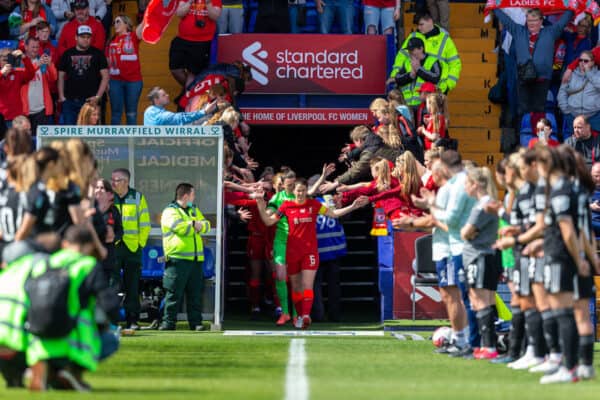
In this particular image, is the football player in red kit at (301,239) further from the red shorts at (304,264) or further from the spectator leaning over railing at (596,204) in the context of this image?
the spectator leaning over railing at (596,204)

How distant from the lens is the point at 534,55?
22.4 metres

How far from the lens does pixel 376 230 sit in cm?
1977

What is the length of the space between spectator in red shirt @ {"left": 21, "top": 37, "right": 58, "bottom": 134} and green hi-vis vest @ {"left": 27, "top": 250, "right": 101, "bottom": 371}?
12.2 meters

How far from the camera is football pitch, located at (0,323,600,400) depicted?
998 centimetres

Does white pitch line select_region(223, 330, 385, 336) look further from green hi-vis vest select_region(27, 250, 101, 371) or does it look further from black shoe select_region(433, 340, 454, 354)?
green hi-vis vest select_region(27, 250, 101, 371)

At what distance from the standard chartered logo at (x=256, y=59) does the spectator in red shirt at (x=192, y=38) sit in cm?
89

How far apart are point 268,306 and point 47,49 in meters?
5.51

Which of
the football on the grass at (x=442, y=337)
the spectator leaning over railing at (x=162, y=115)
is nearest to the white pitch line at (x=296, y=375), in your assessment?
the football on the grass at (x=442, y=337)

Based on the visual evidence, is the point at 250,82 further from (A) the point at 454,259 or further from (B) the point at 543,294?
(B) the point at 543,294

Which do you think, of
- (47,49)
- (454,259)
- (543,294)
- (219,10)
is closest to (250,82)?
(219,10)

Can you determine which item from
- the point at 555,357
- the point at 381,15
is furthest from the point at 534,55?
the point at 555,357

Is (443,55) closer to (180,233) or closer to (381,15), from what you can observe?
(381,15)

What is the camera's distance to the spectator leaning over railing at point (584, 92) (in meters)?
22.3

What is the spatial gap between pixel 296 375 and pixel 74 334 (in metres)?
2.22
